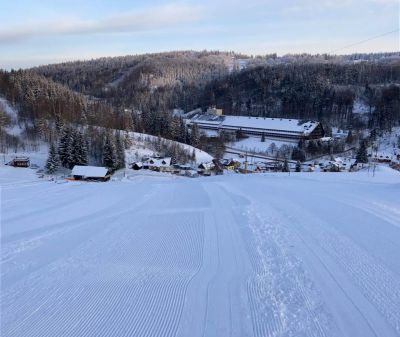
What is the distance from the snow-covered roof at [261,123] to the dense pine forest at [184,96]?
1031 centimetres

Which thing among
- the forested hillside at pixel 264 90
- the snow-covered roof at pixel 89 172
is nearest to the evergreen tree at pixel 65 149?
the snow-covered roof at pixel 89 172

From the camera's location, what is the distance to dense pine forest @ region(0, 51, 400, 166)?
48438 mm

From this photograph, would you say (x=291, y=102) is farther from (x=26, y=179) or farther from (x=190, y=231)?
(x=190, y=231)

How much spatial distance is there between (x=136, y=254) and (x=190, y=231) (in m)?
2.06

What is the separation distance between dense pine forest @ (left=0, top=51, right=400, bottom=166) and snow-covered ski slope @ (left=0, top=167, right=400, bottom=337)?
92.5ft

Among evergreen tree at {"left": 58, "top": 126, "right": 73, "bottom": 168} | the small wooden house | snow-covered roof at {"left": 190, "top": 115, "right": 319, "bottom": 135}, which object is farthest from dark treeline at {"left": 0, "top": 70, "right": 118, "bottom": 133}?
snow-covered roof at {"left": 190, "top": 115, "right": 319, "bottom": 135}

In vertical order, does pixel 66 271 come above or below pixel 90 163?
above

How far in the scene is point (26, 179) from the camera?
2833cm

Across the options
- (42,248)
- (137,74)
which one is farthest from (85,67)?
(42,248)

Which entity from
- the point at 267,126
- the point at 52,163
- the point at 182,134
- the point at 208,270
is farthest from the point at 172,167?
the point at 208,270

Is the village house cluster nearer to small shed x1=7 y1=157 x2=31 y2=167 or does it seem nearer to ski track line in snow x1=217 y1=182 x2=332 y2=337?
small shed x1=7 y1=157 x2=31 y2=167

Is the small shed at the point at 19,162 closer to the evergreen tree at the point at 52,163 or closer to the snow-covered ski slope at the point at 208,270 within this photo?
the evergreen tree at the point at 52,163

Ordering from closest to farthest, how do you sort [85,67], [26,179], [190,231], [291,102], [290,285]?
[290,285] → [190,231] → [26,179] → [291,102] → [85,67]

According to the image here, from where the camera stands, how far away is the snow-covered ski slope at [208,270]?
5.65 metres
